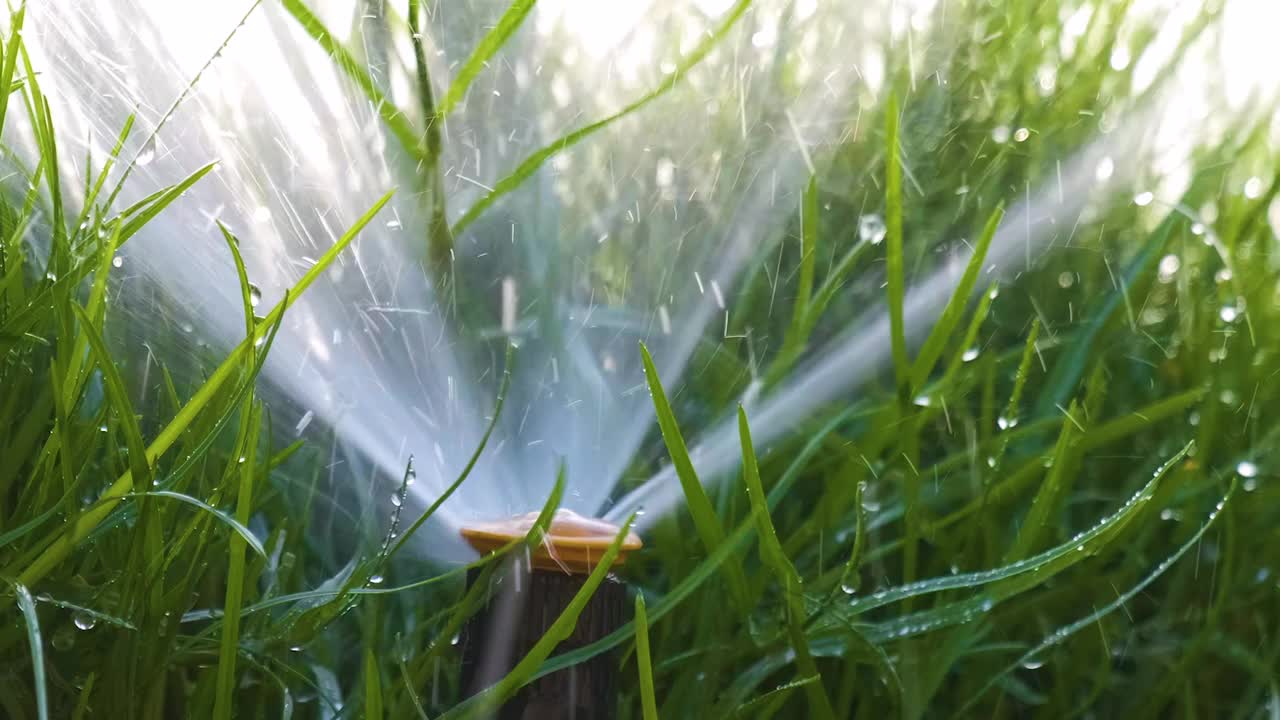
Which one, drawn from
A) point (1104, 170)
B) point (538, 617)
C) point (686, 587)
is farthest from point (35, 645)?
point (1104, 170)

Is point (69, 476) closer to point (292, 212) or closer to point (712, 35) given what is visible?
point (292, 212)

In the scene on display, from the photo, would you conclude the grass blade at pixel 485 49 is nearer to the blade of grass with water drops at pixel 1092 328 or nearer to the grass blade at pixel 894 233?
the grass blade at pixel 894 233

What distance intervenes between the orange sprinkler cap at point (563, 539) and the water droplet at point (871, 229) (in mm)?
463

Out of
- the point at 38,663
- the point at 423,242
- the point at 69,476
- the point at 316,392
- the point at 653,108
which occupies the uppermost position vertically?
the point at 653,108

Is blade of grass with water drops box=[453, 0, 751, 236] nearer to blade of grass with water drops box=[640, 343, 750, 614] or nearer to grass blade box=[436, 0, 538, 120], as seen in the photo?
grass blade box=[436, 0, 538, 120]

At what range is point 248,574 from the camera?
73 centimetres

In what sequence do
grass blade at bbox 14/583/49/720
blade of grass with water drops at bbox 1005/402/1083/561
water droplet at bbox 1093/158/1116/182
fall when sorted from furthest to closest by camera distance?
water droplet at bbox 1093/158/1116/182
blade of grass with water drops at bbox 1005/402/1083/561
grass blade at bbox 14/583/49/720

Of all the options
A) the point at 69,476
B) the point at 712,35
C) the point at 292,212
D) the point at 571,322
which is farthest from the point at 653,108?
the point at 69,476

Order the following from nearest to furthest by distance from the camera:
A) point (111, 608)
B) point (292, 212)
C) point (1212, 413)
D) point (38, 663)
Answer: point (38, 663), point (111, 608), point (292, 212), point (1212, 413)

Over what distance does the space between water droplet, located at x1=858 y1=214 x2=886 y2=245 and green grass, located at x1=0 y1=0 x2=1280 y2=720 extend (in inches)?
0.9

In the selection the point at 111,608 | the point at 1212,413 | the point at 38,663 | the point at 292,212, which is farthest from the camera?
the point at 1212,413

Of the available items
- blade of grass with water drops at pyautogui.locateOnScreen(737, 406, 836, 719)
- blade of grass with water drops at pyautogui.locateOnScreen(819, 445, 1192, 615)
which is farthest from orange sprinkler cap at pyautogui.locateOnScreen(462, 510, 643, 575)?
blade of grass with water drops at pyautogui.locateOnScreen(819, 445, 1192, 615)

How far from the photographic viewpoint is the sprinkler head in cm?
66

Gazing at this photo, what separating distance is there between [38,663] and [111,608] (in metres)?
0.12
